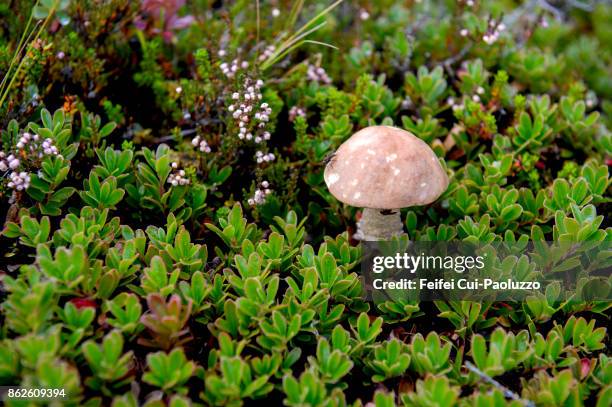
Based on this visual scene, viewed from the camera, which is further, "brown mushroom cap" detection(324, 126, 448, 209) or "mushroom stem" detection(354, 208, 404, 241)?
"mushroom stem" detection(354, 208, 404, 241)

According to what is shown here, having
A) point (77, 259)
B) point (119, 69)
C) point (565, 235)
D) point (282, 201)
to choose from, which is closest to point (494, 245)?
point (565, 235)

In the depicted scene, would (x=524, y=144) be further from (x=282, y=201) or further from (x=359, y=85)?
(x=282, y=201)

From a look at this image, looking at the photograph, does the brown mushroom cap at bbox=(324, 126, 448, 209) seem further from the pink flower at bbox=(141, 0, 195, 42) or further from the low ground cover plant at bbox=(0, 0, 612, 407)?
the pink flower at bbox=(141, 0, 195, 42)

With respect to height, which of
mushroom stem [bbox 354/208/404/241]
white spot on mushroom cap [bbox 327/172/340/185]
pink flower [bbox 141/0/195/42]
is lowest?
mushroom stem [bbox 354/208/404/241]

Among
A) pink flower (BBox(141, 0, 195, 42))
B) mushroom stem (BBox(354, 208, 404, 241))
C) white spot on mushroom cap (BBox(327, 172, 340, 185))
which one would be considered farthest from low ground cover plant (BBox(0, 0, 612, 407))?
white spot on mushroom cap (BBox(327, 172, 340, 185))

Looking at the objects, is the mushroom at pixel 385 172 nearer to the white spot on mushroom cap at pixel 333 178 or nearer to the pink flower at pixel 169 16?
the white spot on mushroom cap at pixel 333 178

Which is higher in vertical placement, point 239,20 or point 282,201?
point 239,20

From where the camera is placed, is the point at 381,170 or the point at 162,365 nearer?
the point at 162,365
